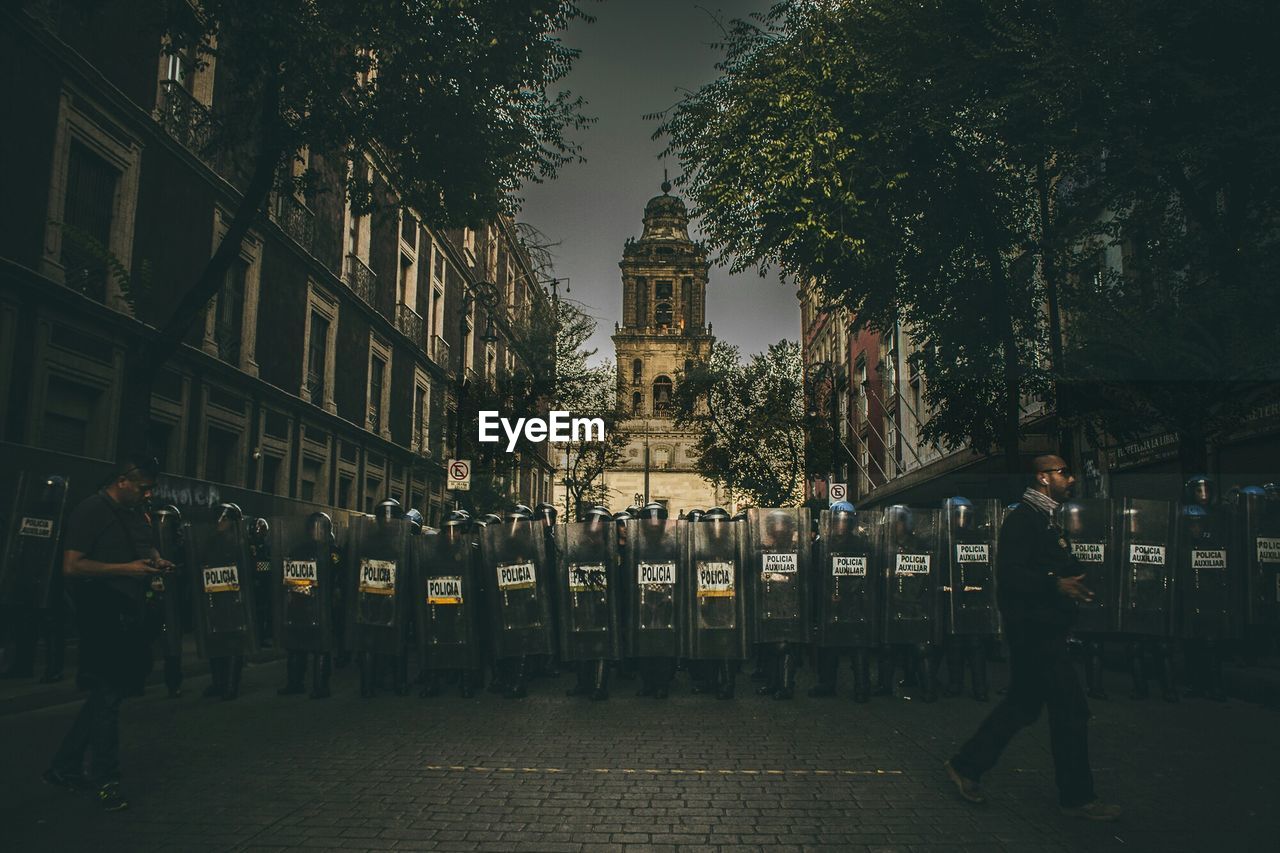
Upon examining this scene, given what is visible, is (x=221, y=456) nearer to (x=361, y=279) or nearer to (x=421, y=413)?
(x=361, y=279)

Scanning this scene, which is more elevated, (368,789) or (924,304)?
(924,304)

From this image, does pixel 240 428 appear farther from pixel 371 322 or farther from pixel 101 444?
pixel 371 322

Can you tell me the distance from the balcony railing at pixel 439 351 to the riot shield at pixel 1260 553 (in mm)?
32363

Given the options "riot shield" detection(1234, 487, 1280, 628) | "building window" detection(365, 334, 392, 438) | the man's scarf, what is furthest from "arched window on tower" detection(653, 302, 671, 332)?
the man's scarf

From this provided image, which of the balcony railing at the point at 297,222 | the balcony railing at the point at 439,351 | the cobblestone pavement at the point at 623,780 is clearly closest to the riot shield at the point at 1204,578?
the cobblestone pavement at the point at 623,780

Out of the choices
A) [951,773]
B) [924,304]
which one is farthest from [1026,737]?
[924,304]

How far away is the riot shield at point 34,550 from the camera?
36.2ft

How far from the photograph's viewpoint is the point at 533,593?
10.7 metres

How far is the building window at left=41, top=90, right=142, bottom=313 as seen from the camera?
15.9 metres

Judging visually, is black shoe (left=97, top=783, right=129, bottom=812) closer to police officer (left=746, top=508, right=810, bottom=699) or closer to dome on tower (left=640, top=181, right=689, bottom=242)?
police officer (left=746, top=508, right=810, bottom=699)

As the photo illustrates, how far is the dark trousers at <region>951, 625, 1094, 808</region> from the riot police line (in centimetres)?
457

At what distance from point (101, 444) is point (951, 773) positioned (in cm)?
1563

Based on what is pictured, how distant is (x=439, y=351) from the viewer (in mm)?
40844

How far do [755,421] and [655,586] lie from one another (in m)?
29.4
